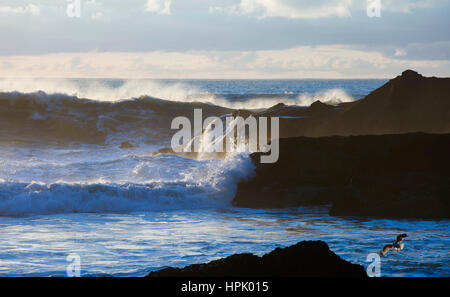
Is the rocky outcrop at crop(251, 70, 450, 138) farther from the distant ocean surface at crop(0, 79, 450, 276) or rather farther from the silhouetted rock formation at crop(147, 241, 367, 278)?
the silhouetted rock formation at crop(147, 241, 367, 278)

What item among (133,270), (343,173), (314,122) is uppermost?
(314,122)

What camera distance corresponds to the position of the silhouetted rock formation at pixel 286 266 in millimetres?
6633

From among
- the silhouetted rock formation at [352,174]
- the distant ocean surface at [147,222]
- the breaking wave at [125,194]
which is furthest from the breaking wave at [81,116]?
the silhouetted rock formation at [352,174]

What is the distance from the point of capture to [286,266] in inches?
263

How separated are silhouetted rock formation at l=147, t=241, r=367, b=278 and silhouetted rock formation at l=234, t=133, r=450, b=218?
23.2ft

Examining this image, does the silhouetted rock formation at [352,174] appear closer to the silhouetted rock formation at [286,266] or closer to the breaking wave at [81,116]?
the silhouetted rock formation at [286,266]

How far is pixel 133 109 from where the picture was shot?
37.1m

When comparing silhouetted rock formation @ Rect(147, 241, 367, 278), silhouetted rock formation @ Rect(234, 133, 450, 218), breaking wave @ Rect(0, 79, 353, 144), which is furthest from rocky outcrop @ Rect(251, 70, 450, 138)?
breaking wave @ Rect(0, 79, 353, 144)

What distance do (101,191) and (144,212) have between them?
5.20ft

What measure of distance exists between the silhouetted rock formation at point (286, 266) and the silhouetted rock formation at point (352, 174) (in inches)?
279

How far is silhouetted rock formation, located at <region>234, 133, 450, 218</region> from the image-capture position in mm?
13875

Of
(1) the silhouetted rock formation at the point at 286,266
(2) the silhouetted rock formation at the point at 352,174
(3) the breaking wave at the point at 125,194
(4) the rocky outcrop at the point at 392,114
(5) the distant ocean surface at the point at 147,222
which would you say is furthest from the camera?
(4) the rocky outcrop at the point at 392,114
